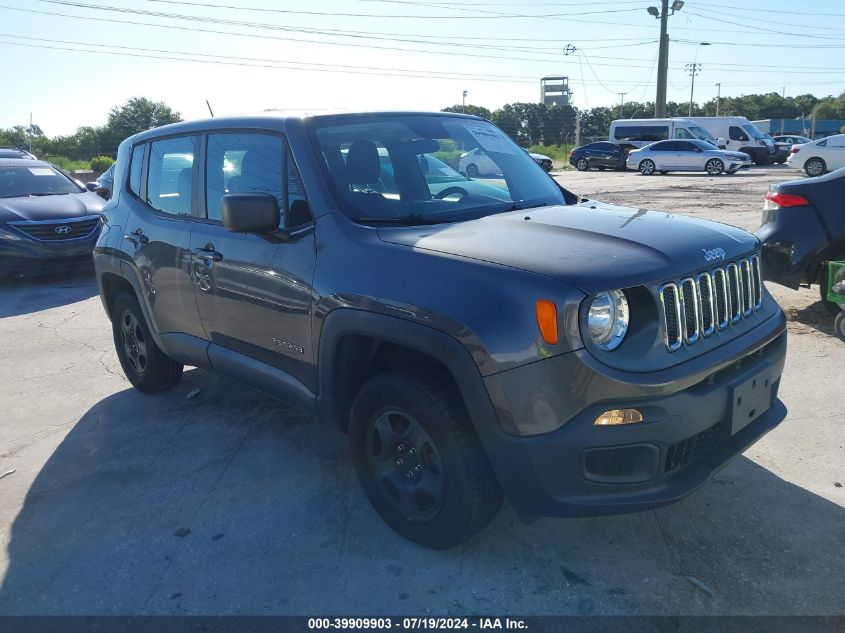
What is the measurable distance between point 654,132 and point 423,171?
108 ft

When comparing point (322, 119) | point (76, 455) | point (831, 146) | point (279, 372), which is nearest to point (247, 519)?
point (279, 372)

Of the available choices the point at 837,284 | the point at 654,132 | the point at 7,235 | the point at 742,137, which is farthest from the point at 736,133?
the point at 7,235

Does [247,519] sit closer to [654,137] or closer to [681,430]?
[681,430]

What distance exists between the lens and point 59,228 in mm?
9242

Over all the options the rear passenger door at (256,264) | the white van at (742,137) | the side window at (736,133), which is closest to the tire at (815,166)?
the white van at (742,137)

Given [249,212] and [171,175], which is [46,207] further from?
[249,212]

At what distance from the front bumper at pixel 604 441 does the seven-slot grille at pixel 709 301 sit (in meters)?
0.15

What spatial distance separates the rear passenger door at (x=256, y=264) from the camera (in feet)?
10.7

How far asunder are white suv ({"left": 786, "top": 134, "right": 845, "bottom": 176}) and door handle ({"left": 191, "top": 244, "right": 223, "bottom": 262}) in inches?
960

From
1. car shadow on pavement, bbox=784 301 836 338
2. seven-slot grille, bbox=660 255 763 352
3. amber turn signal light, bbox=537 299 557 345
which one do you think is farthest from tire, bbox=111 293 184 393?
car shadow on pavement, bbox=784 301 836 338

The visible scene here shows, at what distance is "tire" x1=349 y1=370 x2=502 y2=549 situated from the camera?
8.91 ft

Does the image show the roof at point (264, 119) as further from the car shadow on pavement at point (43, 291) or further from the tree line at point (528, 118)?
the tree line at point (528, 118)

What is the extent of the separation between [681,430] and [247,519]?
6.77 feet

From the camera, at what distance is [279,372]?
11.6 ft
